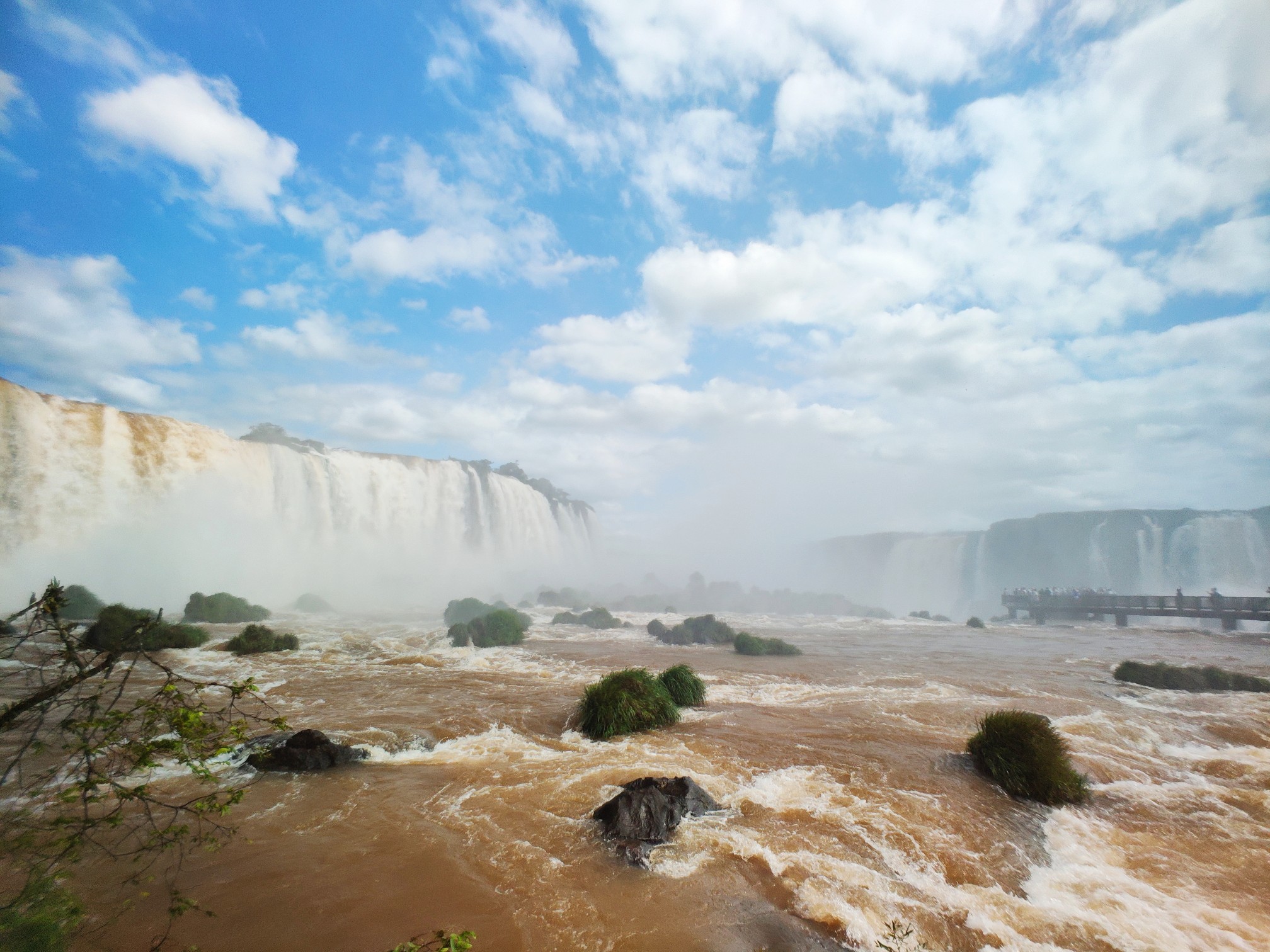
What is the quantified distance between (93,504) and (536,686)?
30.0 meters

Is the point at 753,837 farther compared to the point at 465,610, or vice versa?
the point at 465,610

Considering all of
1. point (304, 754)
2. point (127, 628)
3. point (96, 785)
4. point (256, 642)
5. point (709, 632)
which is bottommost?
point (256, 642)

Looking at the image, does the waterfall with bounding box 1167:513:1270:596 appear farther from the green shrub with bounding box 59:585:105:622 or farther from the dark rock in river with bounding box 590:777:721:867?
the green shrub with bounding box 59:585:105:622

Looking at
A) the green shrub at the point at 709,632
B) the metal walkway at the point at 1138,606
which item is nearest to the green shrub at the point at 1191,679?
the green shrub at the point at 709,632

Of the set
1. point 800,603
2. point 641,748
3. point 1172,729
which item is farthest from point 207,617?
point 800,603

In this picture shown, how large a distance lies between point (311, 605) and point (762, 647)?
30.2 meters

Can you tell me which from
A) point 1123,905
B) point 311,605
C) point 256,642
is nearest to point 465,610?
point 311,605

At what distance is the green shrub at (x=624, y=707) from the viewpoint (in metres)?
9.76

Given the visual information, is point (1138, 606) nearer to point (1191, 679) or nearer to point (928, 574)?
point (1191, 679)

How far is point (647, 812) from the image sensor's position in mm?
6090

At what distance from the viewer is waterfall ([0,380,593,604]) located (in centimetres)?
2564

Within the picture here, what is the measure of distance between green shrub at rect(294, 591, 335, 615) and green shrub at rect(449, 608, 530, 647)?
60.2 ft

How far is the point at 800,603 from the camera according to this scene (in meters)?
50.0

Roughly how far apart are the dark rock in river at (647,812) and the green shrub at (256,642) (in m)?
15.8
